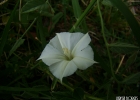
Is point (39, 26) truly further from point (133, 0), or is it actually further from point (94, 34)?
point (133, 0)

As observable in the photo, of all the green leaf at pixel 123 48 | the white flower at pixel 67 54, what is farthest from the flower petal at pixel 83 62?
the green leaf at pixel 123 48

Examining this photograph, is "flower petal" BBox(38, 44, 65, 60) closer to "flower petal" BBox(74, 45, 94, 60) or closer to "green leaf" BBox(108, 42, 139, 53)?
"flower petal" BBox(74, 45, 94, 60)

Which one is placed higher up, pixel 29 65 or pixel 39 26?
pixel 39 26

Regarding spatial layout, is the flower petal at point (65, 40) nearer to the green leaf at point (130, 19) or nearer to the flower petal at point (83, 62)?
the flower petal at point (83, 62)

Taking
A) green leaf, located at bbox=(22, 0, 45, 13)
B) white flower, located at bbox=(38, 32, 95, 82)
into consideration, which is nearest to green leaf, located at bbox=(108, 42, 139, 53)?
white flower, located at bbox=(38, 32, 95, 82)

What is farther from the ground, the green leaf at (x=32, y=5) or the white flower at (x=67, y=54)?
the green leaf at (x=32, y=5)

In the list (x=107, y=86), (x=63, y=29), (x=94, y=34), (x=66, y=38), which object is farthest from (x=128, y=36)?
(x=66, y=38)
